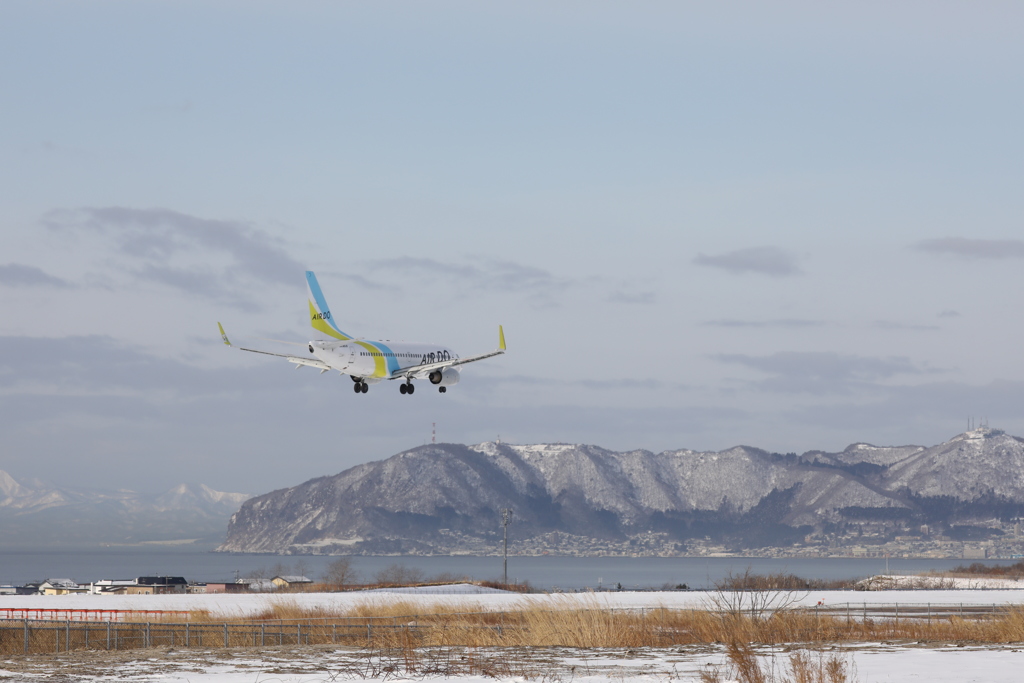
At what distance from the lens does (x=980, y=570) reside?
7835 inches

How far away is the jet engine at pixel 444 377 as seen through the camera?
2501 inches

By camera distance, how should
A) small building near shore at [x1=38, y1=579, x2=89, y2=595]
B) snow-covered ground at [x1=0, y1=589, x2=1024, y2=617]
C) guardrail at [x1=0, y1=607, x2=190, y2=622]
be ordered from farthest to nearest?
small building near shore at [x1=38, y1=579, x2=89, y2=595], snow-covered ground at [x1=0, y1=589, x2=1024, y2=617], guardrail at [x1=0, y1=607, x2=190, y2=622]

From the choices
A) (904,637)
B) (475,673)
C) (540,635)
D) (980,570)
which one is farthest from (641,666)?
(980,570)

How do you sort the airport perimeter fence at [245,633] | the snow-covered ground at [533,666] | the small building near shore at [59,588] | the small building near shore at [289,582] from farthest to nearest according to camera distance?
the small building near shore at [59,588] < the small building near shore at [289,582] < the airport perimeter fence at [245,633] < the snow-covered ground at [533,666]

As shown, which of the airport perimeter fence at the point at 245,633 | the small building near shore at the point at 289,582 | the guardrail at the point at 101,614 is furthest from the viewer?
the small building near shore at the point at 289,582

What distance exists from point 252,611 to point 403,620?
23.2m

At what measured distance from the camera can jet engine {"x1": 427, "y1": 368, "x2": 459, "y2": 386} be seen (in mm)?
63531

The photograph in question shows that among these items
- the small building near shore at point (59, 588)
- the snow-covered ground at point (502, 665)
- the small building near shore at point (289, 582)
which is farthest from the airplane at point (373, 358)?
the small building near shore at point (59, 588)

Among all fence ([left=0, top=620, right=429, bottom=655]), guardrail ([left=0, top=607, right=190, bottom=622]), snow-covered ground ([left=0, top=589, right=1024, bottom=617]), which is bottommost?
snow-covered ground ([left=0, top=589, right=1024, bottom=617])

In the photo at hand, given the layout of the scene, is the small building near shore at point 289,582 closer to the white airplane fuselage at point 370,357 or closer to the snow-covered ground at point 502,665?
the white airplane fuselage at point 370,357

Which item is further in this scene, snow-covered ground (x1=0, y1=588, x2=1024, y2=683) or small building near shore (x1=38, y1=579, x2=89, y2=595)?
small building near shore (x1=38, y1=579, x2=89, y2=595)

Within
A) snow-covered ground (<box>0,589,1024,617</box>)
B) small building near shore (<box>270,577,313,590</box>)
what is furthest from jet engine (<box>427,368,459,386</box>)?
small building near shore (<box>270,577,313,590</box>)

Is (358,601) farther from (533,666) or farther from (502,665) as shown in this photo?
(533,666)

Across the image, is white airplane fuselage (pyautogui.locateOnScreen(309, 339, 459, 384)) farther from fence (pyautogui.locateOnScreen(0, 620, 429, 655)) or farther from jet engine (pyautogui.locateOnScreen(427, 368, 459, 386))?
fence (pyautogui.locateOnScreen(0, 620, 429, 655))
